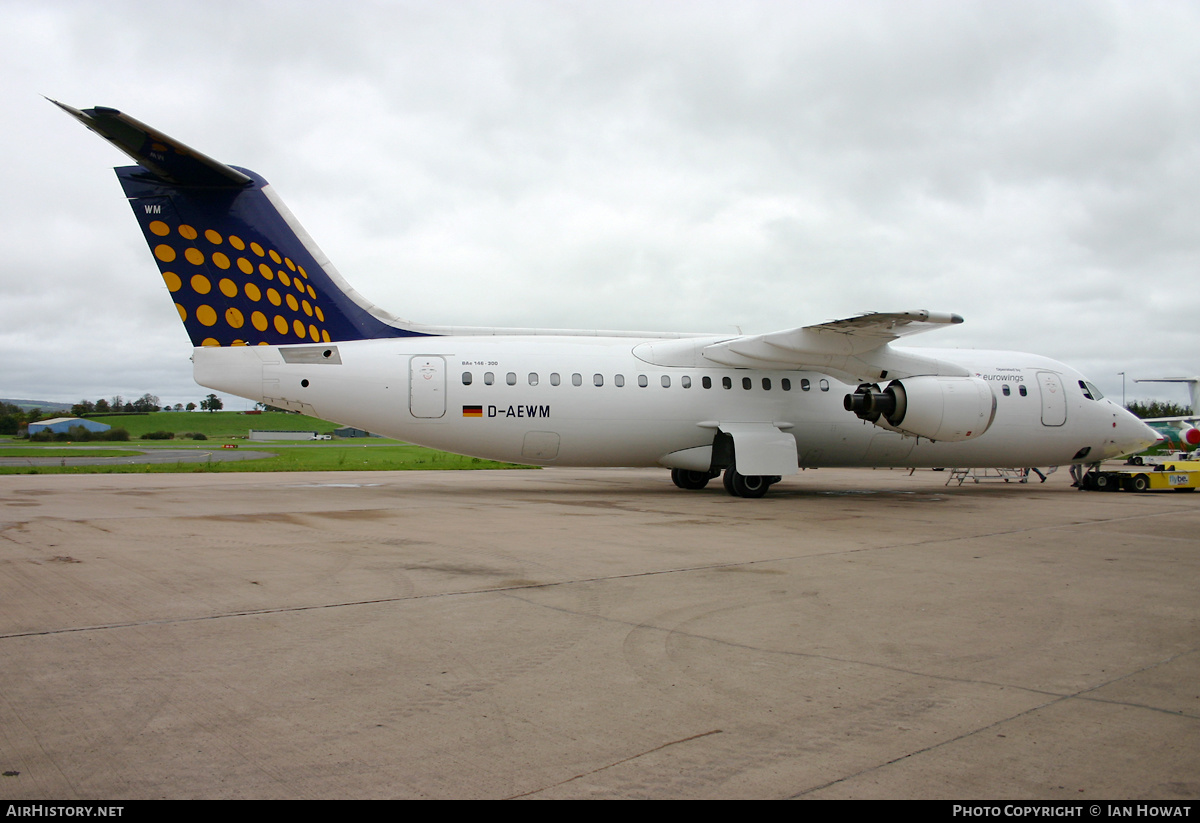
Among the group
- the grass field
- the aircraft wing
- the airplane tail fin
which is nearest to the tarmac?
the airplane tail fin

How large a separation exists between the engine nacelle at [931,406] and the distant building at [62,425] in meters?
30.1

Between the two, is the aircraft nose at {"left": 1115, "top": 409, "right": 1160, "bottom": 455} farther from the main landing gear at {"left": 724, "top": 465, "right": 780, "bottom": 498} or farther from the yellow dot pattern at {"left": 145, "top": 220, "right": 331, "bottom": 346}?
the yellow dot pattern at {"left": 145, "top": 220, "right": 331, "bottom": 346}

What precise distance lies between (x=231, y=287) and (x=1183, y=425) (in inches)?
1332

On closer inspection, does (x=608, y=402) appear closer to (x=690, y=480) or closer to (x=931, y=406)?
(x=690, y=480)

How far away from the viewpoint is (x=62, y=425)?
30.2m

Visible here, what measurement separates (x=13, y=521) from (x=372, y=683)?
Result: 30.0 ft

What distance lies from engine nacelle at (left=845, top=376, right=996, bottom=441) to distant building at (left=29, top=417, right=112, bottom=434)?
98.6ft

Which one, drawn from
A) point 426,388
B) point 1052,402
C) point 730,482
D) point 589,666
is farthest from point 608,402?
point 589,666

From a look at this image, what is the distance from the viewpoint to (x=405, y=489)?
687 inches

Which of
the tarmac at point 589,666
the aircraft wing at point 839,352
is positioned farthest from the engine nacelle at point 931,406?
the tarmac at point 589,666

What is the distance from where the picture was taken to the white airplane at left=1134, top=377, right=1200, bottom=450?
2145 centimetres

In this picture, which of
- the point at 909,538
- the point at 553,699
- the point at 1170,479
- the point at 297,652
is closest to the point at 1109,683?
the point at 553,699

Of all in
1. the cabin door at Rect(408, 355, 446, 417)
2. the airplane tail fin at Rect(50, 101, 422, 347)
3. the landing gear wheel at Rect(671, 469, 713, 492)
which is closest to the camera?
the airplane tail fin at Rect(50, 101, 422, 347)
